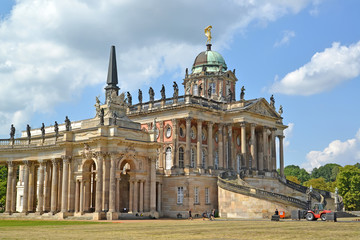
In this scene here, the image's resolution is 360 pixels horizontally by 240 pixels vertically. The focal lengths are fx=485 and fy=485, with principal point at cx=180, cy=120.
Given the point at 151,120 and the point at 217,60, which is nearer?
the point at 151,120

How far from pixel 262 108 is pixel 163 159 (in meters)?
18.1

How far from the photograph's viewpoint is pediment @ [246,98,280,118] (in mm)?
73963

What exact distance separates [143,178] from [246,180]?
19.6 m

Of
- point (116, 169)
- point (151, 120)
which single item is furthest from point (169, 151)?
point (116, 169)

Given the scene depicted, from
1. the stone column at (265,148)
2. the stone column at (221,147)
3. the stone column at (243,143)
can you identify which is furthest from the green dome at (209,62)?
the stone column at (243,143)

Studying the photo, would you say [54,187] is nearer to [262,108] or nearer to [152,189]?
[152,189]

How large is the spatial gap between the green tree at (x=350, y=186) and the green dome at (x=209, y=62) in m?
33.0

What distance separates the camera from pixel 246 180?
236 feet

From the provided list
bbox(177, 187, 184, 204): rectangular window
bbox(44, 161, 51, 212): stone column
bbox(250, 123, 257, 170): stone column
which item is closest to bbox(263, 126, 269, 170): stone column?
bbox(250, 123, 257, 170): stone column

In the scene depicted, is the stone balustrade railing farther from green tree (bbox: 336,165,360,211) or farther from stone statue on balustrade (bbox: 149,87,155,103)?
green tree (bbox: 336,165,360,211)

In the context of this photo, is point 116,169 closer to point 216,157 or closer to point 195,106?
point 195,106

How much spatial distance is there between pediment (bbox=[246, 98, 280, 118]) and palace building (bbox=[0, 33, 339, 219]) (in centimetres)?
17

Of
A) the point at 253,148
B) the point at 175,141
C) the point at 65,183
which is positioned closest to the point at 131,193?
the point at 65,183

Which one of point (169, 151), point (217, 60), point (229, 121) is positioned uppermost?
point (217, 60)
